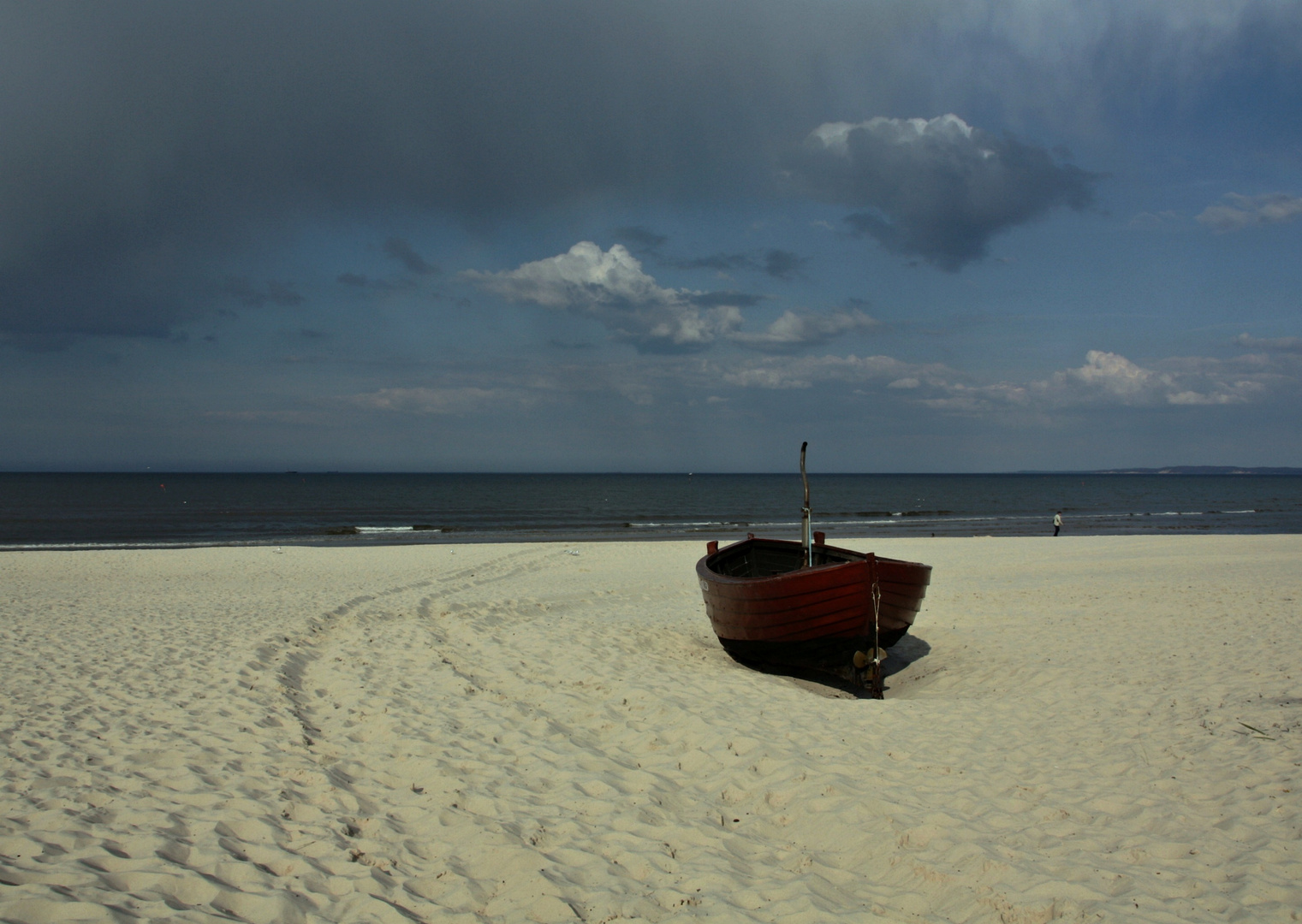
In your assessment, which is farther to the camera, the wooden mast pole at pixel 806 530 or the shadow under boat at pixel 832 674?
the wooden mast pole at pixel 806 530

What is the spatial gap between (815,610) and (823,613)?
0.11 metres

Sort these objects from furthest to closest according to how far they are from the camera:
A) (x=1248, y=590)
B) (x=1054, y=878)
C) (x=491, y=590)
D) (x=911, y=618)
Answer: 1. (x=491, y=590)
2. (x=1248, y=590)
3. (x=911, y=618)
4. (x=1054, y=878)

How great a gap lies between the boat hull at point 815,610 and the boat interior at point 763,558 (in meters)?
1.60

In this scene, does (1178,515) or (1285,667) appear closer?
(1285,667)

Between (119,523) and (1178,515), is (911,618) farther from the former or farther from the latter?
(1178,515)

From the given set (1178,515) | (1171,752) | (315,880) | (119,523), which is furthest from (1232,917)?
(1178,515)

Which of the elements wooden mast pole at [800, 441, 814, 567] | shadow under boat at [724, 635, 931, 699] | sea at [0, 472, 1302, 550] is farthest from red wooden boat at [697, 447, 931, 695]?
sea at [0, 472, 1302, 550]

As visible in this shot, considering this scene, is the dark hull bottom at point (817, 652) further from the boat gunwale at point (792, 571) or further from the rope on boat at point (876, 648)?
the boat gunwale at point (792, 571)

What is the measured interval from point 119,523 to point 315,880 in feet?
147

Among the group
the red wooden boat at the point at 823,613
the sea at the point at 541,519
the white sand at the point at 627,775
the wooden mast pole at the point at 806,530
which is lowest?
the sea at the point at 541,519

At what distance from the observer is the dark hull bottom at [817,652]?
8.80 meters

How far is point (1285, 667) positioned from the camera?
8.25m

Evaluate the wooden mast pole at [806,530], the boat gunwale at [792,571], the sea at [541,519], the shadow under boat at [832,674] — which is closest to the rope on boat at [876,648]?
the shadow under boat at [832,674]

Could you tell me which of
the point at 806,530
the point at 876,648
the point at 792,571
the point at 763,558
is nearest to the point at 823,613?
the point at 876,648
